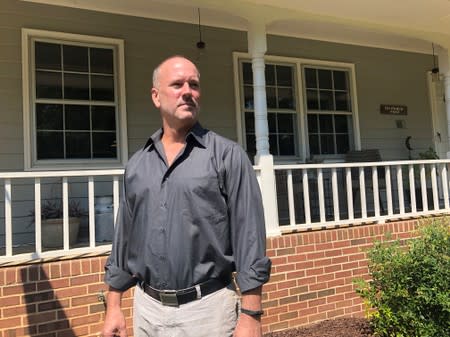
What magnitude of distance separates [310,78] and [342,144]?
125 cm

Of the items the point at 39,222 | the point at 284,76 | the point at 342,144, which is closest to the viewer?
the point at 39,222

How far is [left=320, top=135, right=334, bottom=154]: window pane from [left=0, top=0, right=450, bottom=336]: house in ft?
0.08

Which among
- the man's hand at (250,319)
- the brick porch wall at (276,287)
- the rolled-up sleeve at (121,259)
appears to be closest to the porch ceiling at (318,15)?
the brick porch wall at (276,287)

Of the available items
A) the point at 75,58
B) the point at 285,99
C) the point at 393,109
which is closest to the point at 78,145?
the point at 75,58

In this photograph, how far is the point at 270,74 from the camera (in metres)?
7.33

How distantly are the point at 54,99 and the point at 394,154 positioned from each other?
5.77 meters

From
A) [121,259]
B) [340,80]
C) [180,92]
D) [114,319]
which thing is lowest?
[114,319]

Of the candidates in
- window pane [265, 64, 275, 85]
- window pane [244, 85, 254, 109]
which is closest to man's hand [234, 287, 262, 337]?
window pane [244, 85, 254, 109]

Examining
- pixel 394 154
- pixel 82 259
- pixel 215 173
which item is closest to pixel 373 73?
pixel 394 154

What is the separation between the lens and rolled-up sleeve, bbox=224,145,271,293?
5.99ft

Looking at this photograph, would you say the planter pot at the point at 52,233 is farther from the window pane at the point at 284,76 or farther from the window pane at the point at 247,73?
the window pane at the point at 284,76

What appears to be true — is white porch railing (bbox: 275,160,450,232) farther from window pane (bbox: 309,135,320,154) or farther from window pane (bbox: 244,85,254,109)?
window pane (bbox: 244,85,254,109)

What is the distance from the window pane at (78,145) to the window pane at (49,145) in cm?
8

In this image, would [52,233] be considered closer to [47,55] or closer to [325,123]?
[47,55]
